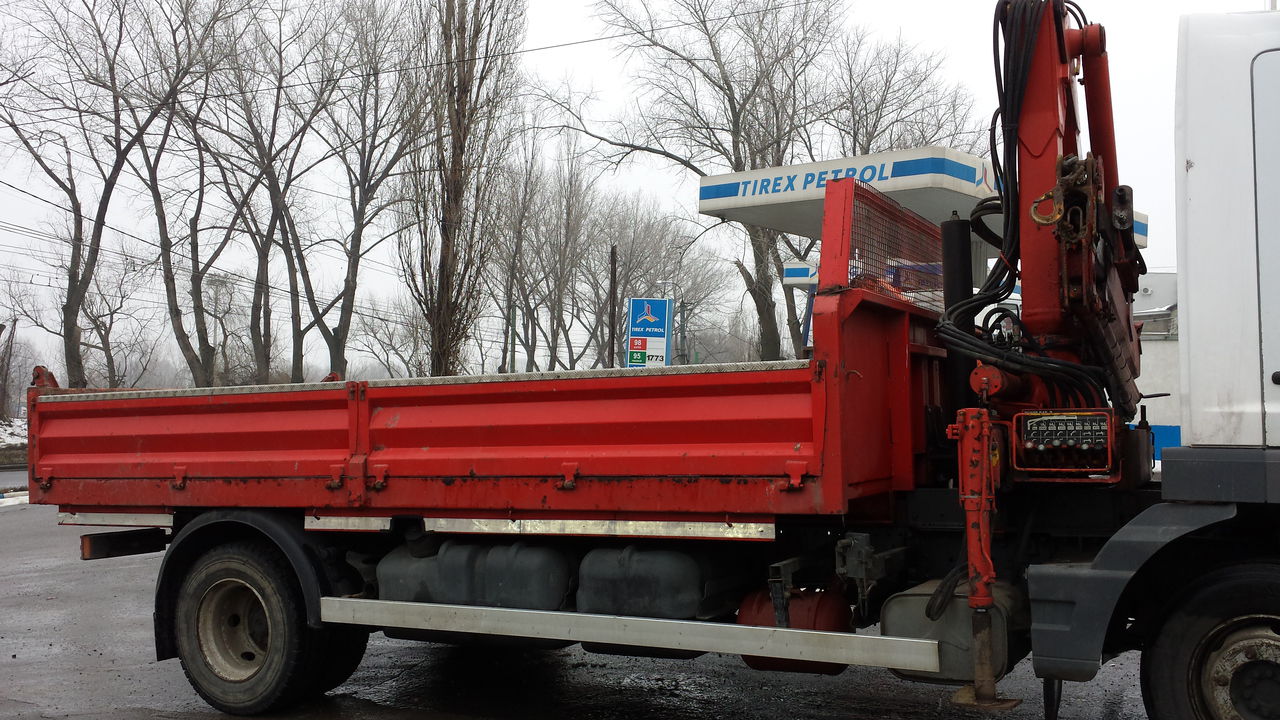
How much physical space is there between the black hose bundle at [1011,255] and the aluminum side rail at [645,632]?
1267 mm

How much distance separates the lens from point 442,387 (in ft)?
17.7

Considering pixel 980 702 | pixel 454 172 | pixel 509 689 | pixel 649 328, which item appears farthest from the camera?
pixel 649 328

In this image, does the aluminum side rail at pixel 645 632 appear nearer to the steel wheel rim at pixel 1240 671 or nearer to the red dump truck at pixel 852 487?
the red dump truck at pixel 852 487

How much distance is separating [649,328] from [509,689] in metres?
10.8

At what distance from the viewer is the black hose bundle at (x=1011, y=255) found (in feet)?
14.7

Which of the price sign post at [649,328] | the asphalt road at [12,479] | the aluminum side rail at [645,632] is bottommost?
the asphalt road at [12,479]

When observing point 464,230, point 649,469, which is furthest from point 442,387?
point 464,230

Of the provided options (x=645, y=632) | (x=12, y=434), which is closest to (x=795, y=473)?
(x=645, y=632)

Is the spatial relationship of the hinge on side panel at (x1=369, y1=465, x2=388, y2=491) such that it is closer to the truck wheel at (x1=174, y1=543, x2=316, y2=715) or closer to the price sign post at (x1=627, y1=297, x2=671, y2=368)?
the truck wheel at (x1=174, y1=543, x2=316, y2=715)

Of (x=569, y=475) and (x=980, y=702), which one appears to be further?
(x=569, y=475)

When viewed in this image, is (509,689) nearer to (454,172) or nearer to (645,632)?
(645,632)

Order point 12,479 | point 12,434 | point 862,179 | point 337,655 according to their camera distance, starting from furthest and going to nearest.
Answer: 1. point 12,434
2. point 12,479
3. point 862,179
4. point 337,655

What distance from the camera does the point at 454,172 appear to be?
1052 centimetres

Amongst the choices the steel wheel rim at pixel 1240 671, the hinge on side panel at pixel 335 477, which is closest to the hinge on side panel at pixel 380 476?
the hinge on side panel at pixel 335 477
